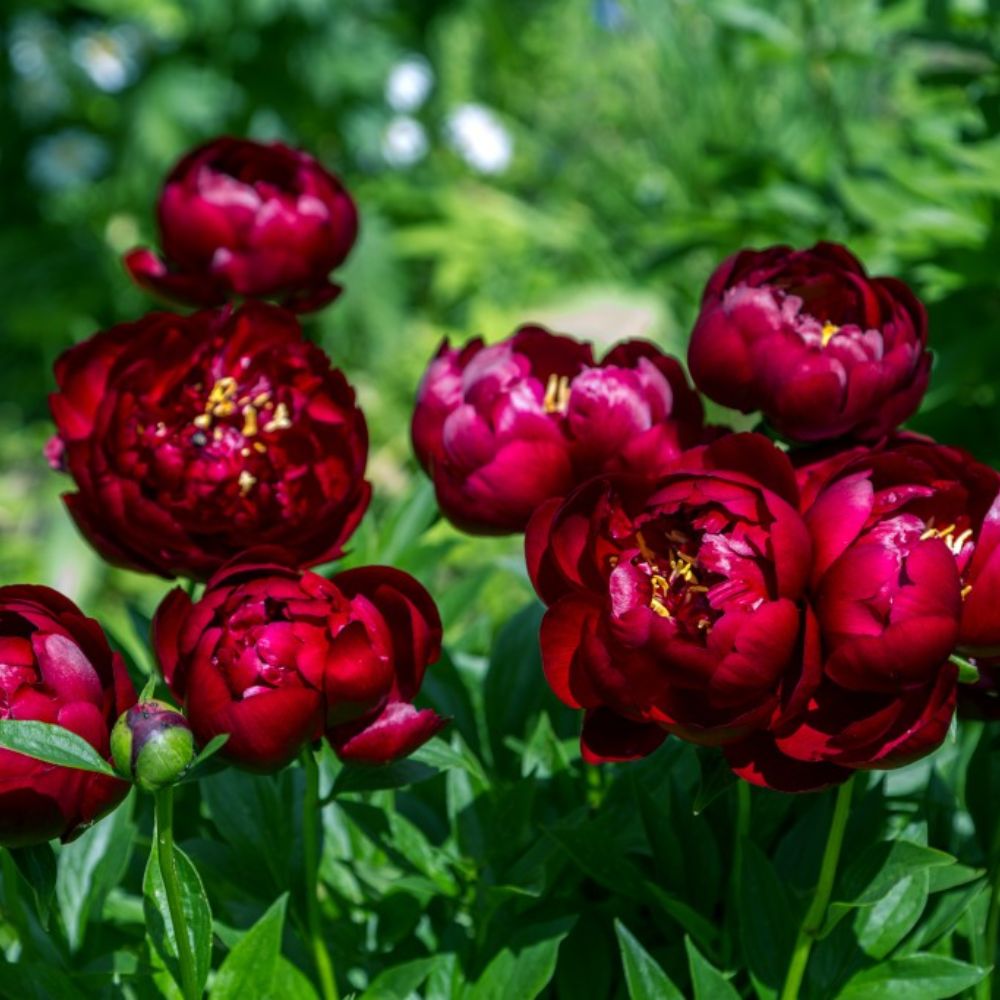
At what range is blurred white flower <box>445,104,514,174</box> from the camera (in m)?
3.66

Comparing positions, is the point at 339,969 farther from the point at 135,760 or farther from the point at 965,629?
Answer: the point at 965,629

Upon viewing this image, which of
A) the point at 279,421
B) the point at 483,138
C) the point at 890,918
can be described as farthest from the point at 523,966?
the point at 483,138

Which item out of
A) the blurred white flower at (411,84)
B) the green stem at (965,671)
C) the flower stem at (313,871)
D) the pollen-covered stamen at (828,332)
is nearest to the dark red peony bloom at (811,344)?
the pollen-covered stamen at (828,332)

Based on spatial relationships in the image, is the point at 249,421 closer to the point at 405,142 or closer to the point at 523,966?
the point at 523,966

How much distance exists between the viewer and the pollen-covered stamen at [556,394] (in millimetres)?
659

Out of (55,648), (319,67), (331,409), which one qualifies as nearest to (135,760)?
(55,648)

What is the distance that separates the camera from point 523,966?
0.63 m

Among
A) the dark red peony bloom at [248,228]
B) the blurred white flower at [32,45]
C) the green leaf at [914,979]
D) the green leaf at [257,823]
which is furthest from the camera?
the blurred white flower at [32,45]

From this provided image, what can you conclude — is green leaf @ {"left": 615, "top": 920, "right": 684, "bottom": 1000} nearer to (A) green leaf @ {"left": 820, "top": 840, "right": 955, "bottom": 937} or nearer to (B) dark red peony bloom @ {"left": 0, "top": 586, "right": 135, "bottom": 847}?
(A) green leaf @ {"left": 820, "top": 840, "right": 955, "bottom": 937}

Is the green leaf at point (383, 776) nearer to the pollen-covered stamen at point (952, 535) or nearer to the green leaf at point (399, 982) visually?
the green leaf at point (399, 982)

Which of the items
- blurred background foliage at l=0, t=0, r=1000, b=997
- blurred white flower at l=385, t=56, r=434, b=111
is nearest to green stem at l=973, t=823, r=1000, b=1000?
blurred background foliage at l=0, t=0, r=1000, b=997

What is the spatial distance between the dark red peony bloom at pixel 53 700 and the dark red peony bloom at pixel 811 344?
10.4 inches

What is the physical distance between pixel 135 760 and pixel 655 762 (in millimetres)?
298

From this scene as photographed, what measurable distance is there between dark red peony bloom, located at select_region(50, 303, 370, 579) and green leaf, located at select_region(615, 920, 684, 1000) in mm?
206
